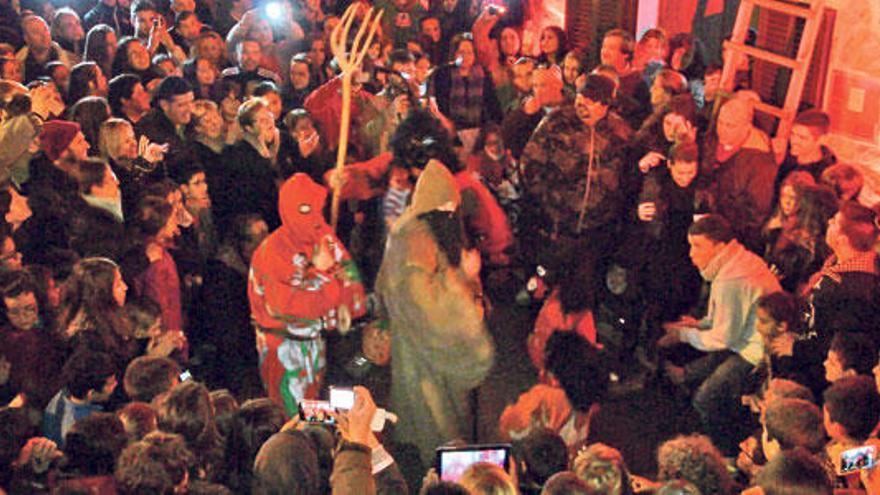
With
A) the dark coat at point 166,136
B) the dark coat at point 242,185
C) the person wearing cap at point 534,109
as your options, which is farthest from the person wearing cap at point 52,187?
the person wearing cap at point 534,109

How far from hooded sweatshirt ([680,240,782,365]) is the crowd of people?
0.05 feet

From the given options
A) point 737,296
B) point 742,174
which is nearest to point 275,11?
point 742,174

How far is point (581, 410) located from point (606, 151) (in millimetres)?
2181

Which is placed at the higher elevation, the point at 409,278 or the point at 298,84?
the point at 298,84

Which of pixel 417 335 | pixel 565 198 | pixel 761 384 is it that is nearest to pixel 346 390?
pixel 417 335

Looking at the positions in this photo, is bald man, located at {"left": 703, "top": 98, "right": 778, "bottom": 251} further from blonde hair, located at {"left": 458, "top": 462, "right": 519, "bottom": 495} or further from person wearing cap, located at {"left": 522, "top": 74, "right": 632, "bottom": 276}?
blonde hair, located at {"left": 458, "top": 462, "right": 519, "bottom": 495}

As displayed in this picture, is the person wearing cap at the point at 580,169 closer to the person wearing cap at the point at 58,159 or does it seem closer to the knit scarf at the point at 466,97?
the knit scarf at the point at 466,97

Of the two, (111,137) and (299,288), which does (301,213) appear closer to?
(299,288)

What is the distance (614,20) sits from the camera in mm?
12219

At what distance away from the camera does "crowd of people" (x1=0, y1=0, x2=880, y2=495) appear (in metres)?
4.60

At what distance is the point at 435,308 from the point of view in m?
5.54

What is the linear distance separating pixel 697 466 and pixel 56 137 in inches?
187

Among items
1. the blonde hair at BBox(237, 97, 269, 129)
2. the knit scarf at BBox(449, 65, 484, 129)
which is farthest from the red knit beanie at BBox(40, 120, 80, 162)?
the knit scarf at BBox(449, 65, 484, 129)

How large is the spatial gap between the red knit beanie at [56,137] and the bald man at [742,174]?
4046mm
